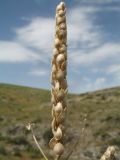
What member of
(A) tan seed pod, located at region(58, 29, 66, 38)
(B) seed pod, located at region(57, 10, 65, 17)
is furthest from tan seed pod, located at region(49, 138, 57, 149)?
(B) seed pod, located at region(57, 10, 65, 17)

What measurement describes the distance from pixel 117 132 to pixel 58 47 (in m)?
103

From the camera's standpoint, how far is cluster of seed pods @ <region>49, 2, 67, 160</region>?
3500 millimetres

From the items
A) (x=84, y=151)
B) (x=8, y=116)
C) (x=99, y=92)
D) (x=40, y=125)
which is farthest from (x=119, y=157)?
(x=99, y=92)

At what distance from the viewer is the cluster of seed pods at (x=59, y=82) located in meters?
3.50

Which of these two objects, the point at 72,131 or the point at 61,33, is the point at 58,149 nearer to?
the point at 61,33

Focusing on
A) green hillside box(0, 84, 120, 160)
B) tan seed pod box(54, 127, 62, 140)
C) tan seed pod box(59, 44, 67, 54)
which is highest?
tan seed pod box(59, 44, 67, 54)

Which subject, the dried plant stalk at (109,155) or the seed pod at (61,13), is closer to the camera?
the seed pod at (61,13)

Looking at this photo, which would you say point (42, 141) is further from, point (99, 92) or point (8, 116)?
point (99, 92)

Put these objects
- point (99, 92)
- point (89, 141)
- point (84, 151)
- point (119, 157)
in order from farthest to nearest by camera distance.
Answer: point (99, 92), point (89, 141), point (84, 151), point (119, 157)

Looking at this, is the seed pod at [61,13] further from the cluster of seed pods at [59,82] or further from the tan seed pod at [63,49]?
the tan seed pod at [63,49]

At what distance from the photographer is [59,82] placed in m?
3.54

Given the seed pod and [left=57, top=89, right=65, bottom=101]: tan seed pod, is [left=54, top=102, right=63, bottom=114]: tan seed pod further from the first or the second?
the seed pod

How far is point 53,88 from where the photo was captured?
359cm

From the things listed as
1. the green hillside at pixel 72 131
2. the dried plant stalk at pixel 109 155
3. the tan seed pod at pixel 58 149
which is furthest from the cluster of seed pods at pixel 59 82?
the green hillside at pixel 72 131
